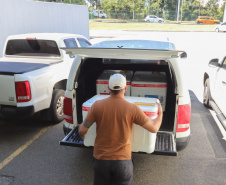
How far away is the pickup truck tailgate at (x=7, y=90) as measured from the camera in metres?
4.16

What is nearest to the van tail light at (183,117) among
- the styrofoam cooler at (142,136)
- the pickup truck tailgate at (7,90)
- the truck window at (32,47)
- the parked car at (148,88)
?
the parked car at (148,88)

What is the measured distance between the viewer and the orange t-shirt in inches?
87.2

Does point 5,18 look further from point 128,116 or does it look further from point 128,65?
point 128,116

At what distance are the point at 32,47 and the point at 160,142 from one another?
451 centimetres

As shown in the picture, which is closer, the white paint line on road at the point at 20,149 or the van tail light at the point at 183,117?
the van tail light at the point at 183,117

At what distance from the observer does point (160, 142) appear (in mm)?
3203

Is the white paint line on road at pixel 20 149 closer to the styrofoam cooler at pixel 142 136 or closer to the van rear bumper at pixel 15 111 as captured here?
the van rear bumper at pixel 15 111

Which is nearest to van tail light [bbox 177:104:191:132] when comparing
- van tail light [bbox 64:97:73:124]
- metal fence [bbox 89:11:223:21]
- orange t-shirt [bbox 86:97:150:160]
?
orange t-shirt [bbox 86:97:150:160]

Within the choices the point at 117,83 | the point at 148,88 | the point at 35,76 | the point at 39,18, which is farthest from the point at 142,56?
the point at 39,18

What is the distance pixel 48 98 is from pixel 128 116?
3.04 metres

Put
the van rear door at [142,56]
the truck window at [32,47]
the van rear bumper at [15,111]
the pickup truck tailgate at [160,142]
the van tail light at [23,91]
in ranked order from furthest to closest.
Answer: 1. the truck window at [32,47]
2. the van rear bumper at [15,111]
3. the van tail light at [23,91]
4. the pickup truck tailgate at [160,142]
5. the van rear door at [142,56]

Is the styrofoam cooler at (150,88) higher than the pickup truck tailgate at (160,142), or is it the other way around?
the styrofoam cooler at (150,88)

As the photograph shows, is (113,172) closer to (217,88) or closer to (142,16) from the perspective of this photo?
(217,88)

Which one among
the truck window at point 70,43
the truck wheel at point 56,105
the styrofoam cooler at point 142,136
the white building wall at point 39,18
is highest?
the white building wall at point 39,18
